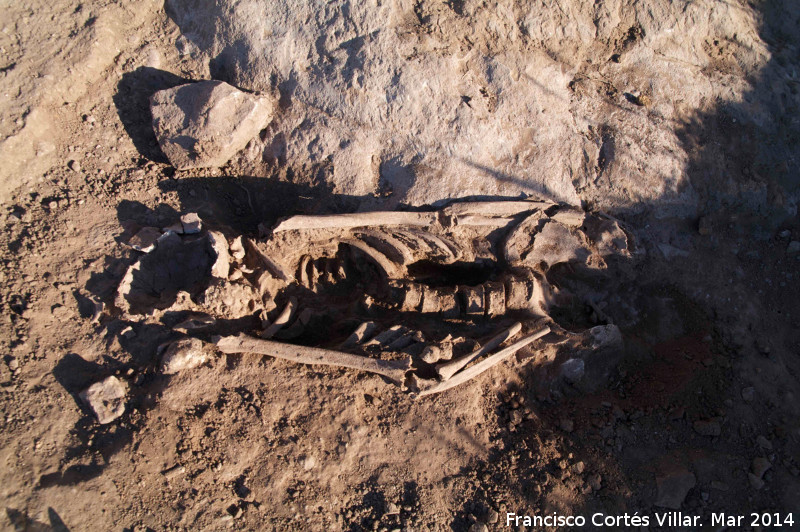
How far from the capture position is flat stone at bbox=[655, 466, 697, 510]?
335 cm

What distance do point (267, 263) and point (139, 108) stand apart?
1998 mm

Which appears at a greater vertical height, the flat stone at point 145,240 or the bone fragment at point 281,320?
the flat stone at point 145,240

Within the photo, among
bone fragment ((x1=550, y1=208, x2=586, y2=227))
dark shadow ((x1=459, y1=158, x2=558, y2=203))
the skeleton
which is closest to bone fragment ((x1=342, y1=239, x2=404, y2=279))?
the skeleton

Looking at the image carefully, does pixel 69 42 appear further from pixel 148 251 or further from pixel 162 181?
pixel 148 251

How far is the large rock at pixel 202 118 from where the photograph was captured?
3.65 meters

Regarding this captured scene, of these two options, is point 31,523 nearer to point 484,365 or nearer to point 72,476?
point 72,476

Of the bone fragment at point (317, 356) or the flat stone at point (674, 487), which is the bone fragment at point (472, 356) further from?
the flat stone at point (674, 487)

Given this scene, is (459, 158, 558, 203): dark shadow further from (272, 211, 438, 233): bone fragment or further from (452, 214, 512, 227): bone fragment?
(272, 211, 438, 233): bone fragment

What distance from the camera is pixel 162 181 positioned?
3.92 meters

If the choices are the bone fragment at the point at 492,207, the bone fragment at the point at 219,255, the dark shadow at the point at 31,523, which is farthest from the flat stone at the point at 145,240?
the bone fragment at the point at 492,207

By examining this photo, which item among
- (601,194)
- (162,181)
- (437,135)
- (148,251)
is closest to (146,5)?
(162,181)

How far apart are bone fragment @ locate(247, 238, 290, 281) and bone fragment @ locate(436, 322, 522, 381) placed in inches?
56.9

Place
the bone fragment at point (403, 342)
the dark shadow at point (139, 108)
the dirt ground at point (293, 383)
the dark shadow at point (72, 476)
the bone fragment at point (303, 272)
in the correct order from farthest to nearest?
1. the dark shadow at point (139, 108)
2. the bone fragment at point (303, 272)
3. the bone fragment at point (403, 342)
4. the dirt ground at point (293, 383)
5. the dark shadow at point (72, 476)

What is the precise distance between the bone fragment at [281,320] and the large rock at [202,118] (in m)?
1.49
